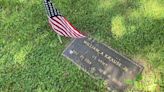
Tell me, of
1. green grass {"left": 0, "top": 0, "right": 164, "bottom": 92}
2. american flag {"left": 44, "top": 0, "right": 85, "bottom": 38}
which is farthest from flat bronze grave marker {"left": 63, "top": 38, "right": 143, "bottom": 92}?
american flag {"left": 44, "top": 0, "right": 85, "bottom": 38}

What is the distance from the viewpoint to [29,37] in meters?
7.04

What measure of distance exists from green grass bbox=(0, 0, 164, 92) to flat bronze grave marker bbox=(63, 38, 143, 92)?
5.3 inches

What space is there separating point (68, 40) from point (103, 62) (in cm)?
96

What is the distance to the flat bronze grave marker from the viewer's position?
6.16 metres

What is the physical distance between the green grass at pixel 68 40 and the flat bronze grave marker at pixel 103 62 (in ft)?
0.44

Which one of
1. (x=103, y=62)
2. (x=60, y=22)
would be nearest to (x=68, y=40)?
(x=60, y=22)

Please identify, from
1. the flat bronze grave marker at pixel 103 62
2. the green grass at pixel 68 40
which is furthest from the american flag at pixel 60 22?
the green grass at pixel 68 40

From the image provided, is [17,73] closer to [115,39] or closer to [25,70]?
[25,70]

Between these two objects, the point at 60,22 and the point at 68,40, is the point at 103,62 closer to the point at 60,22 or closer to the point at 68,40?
the point at 68,40

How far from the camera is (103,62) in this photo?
6398 mm

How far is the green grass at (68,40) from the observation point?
6270 millimetres

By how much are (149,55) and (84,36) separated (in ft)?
4.47

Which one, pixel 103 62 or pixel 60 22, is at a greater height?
pixel 60 22

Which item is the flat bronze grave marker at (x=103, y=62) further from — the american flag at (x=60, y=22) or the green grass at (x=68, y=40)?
the american flag at (x=60, y=22)
